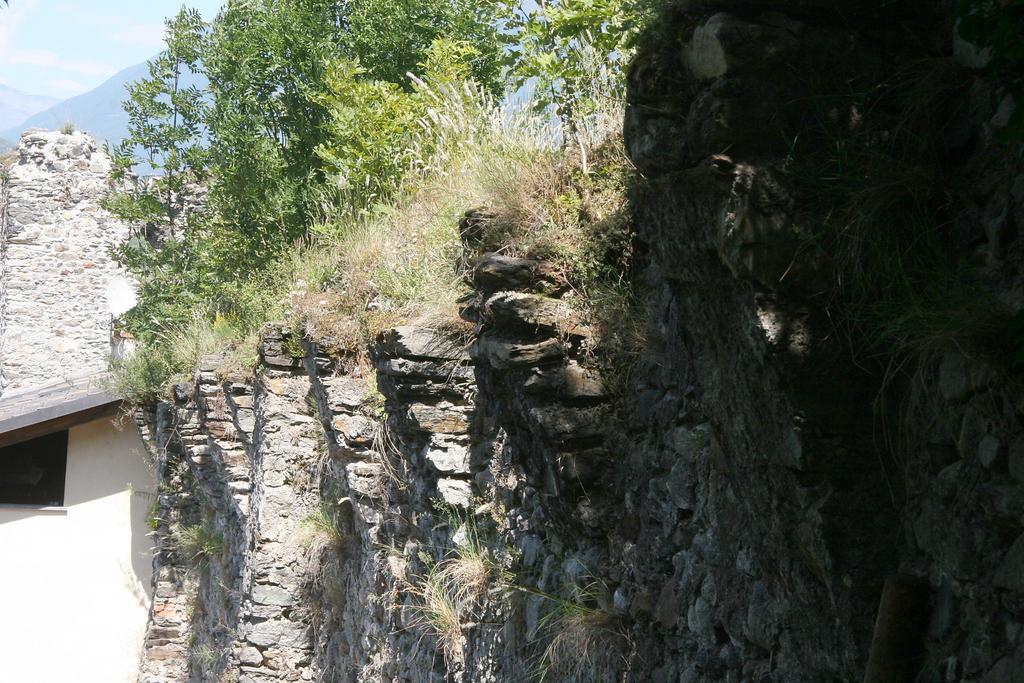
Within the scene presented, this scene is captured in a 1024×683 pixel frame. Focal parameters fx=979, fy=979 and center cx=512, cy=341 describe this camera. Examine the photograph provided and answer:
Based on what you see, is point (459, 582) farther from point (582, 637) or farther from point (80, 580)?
point (80, 580)

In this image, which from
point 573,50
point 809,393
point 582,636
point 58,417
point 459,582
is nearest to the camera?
point 809,393

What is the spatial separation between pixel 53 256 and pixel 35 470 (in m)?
5.74

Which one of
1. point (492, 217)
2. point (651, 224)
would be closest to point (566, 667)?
point (651, 224)

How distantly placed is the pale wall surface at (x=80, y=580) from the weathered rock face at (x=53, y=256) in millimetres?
4491

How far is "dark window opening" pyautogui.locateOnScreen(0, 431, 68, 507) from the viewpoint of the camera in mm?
17219

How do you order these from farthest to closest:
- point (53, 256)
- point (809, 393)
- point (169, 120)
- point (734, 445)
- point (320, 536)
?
1. point (53, 256)
2. point (169, 120)
3. point (320, 536)
4. point (734, 445)
5. point (809, 393)

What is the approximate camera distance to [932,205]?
2.36 metres

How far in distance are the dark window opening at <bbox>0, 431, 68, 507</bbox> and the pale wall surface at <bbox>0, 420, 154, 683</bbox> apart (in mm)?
325

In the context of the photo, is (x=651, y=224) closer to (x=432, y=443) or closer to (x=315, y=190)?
(x=432, y=443)

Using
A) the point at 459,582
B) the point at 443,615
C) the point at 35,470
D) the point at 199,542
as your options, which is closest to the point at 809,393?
the point at 459,582

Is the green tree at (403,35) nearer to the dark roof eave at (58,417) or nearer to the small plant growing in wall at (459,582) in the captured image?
the dark roof eave at (58,417)

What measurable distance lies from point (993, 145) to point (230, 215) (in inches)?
493

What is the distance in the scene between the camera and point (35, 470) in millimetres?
17344

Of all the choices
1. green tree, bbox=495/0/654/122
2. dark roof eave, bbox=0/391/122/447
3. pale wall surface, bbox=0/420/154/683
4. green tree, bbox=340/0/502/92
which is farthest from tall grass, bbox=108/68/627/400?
pale wall surface, bbox=0/420/154/683
